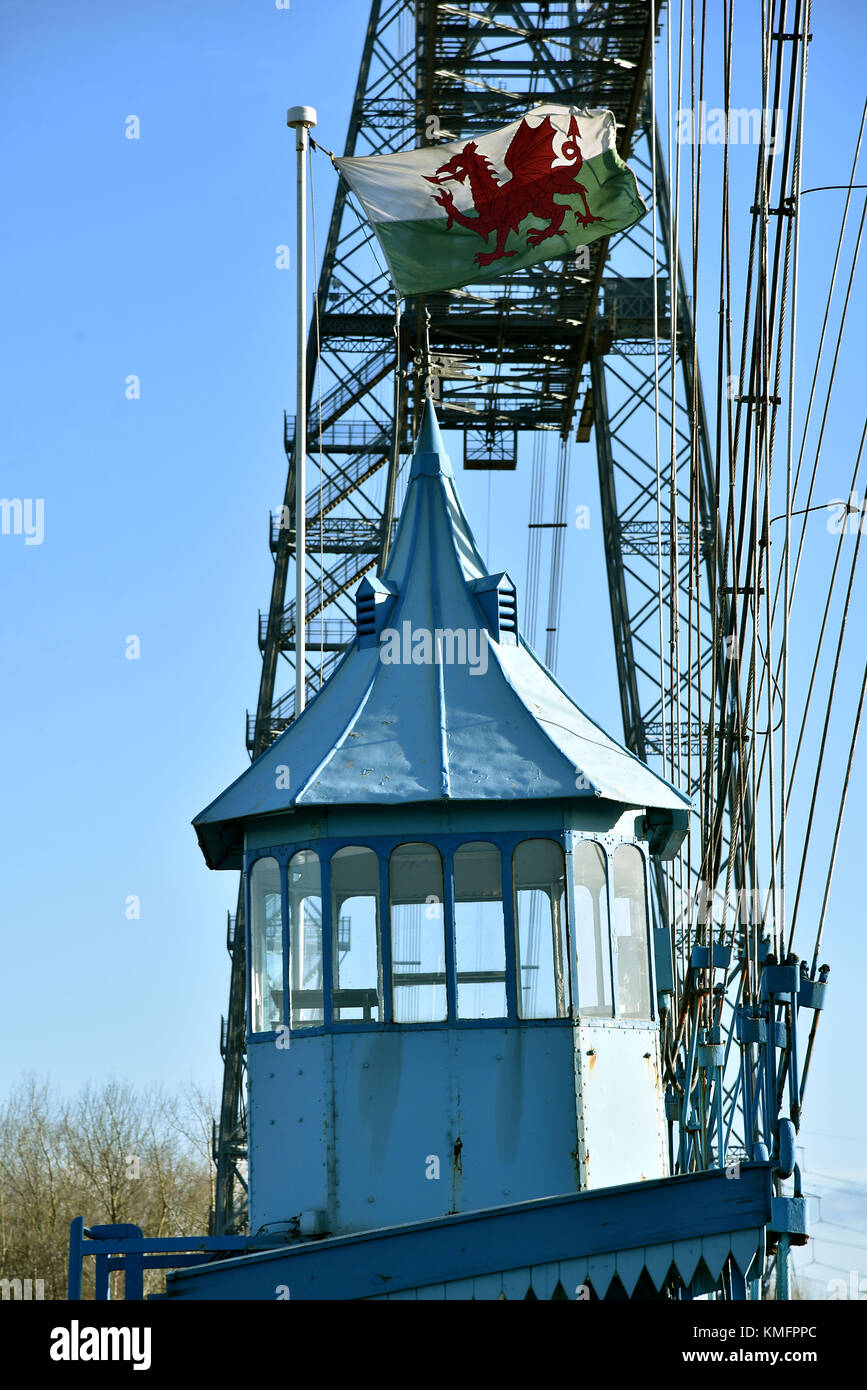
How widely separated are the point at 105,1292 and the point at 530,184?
1441 cm

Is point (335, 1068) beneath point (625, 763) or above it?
beneath

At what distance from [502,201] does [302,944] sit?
10.8 m

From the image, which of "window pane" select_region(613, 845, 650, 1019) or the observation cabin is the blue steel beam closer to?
the observation cabin

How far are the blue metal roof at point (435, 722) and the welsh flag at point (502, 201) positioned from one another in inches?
225

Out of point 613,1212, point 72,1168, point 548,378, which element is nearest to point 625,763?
point 613,1212

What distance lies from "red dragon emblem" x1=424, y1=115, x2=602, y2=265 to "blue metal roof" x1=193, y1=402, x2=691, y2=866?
5.76 metres

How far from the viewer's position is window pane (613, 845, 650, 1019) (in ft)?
51.1

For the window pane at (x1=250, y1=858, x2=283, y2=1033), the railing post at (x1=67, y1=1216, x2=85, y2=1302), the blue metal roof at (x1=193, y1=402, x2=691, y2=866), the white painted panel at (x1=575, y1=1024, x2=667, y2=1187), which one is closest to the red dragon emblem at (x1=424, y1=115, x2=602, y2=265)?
the blue metal roof at (x1=193, y1=402, x2=691, y2=866)

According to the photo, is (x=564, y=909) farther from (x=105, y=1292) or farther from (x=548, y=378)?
(x=548, y=378)

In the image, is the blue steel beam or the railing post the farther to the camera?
the railing post

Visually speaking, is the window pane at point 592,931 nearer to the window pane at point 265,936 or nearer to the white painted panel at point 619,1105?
the white painted panel at point 619,1105

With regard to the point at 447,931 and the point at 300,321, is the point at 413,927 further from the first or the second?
the point at 300,321

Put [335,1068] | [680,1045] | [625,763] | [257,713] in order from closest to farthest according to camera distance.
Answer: [335,1068]
[625,763]
[680,1045]
[257,713]

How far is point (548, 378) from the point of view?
123 feet
